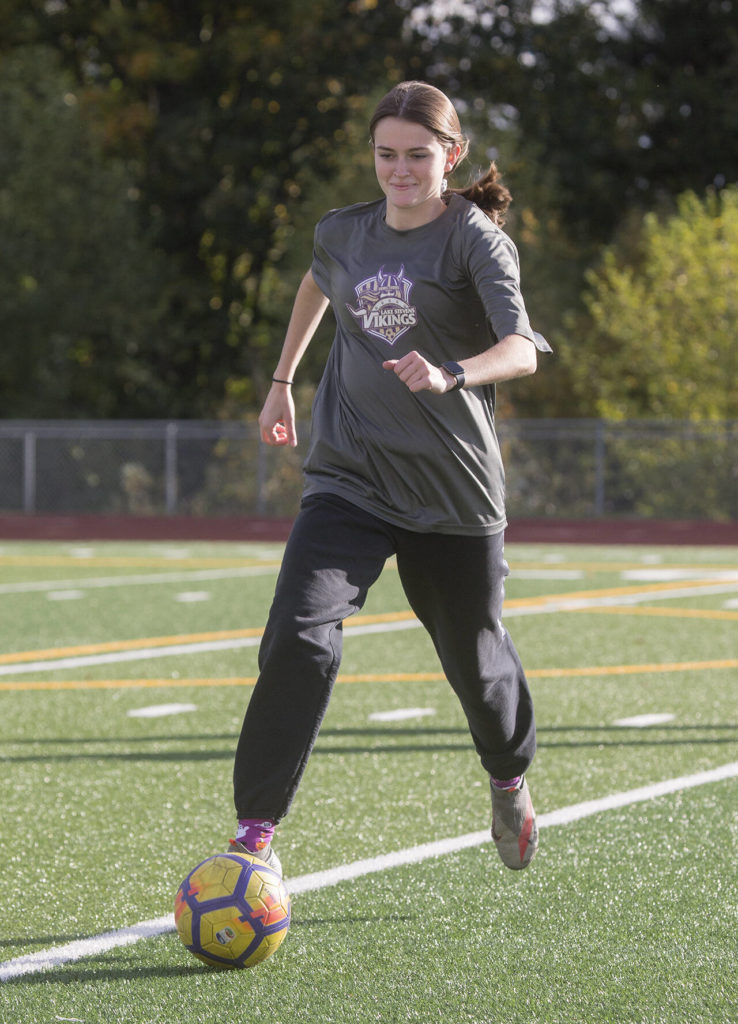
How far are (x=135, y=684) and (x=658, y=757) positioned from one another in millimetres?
3278

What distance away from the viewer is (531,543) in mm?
24016

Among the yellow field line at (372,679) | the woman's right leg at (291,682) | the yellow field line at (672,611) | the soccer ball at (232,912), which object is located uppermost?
the woman's right leg at (291,682)

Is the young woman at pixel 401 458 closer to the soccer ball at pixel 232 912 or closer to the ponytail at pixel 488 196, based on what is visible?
the ponytail at pixel 488 196

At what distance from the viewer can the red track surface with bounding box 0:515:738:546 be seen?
24969 mm

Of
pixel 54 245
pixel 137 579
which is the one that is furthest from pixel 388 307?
pixel 54 245

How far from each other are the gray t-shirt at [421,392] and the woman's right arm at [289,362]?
0.94ft

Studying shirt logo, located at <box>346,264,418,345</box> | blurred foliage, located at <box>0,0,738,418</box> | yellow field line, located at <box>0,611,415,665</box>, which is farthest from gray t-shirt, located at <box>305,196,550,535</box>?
blurred foliage, located at <box>0,0,738,418</box>

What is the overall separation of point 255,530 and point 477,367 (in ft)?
77.0

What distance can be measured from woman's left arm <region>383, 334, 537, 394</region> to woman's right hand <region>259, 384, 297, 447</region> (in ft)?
2.22

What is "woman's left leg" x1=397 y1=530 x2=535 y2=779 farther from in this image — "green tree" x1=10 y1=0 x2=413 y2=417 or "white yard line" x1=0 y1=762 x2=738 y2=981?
"green tree" x1=10 y1=0 x2=413 y2=417

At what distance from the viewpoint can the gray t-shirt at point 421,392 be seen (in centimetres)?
403

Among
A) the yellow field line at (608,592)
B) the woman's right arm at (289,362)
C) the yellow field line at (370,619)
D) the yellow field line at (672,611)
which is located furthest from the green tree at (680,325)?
the woman's right arm at (289,362)

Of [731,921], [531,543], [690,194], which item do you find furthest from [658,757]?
[690,194]

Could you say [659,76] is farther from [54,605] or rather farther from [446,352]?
[446,352]
